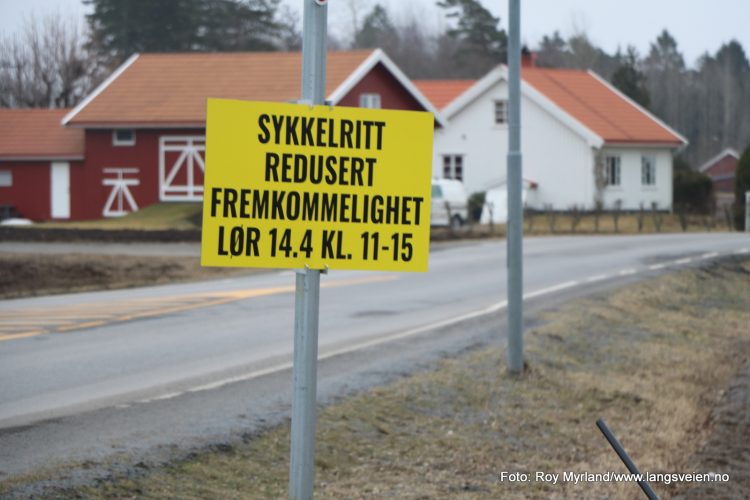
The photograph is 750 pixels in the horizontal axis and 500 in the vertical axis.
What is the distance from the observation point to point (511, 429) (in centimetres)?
988

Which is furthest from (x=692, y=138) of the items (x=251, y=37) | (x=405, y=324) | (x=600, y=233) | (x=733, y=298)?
(x=405, y=324)

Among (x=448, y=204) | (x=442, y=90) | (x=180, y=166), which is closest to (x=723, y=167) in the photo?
(x=442, y=90)

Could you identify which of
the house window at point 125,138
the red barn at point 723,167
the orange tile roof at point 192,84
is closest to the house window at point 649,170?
the orange tile roof at point 192,84

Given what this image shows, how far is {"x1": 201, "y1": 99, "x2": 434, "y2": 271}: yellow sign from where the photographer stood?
4984mm

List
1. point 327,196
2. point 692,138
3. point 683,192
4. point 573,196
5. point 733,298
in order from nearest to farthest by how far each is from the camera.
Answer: point 327,196, point 733,298, point 573,196, point 683,192, point 692,138

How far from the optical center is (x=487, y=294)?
19.7 meters

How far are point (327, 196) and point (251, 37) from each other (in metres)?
70.7

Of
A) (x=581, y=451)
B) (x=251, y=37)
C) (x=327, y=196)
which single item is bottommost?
(x=581, y=451)

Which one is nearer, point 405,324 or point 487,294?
point 405,324

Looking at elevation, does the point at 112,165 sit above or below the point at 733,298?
above

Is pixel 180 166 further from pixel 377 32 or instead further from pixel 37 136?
pixel 377 32

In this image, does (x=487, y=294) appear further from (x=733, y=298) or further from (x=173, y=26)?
(x=173, y=26)

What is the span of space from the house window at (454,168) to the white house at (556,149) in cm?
4

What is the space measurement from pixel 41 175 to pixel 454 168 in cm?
1765
